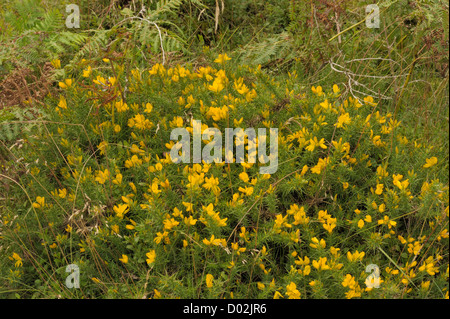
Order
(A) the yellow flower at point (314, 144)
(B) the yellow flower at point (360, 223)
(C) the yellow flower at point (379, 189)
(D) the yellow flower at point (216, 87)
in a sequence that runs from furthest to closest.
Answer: (D) the yellow flower at point (216, 87)
(A) the yellow flower at point (314, 144)
(C) the yellow flower at point (379, 189)
(B) the yellow flower at point (360, 223)

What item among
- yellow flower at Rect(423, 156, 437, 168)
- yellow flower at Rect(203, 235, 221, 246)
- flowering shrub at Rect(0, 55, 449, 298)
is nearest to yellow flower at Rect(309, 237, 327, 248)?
flowering shrub at Rect(0, 55, 449, 298)

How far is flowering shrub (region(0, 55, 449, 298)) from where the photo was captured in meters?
2.09

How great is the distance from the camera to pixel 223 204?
2250 millimetres

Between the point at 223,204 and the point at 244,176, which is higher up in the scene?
the point at 244,176

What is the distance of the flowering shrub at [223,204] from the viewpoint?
2088 mm

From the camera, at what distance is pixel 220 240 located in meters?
2.05

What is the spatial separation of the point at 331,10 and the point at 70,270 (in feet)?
8.25

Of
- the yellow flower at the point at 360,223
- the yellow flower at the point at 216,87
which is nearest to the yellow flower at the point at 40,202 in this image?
the yellow flower at the point at 216,87

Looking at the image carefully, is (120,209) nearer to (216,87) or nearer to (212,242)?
(212,242)

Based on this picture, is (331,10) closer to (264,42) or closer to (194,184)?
(264,42)

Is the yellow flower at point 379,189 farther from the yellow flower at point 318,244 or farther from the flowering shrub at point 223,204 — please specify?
the yellow flower at point 318,244
